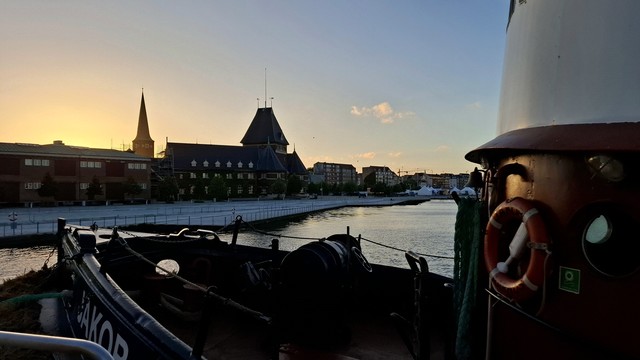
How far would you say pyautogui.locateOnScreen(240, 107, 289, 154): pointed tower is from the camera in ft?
413

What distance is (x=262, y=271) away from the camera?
720 centimetres

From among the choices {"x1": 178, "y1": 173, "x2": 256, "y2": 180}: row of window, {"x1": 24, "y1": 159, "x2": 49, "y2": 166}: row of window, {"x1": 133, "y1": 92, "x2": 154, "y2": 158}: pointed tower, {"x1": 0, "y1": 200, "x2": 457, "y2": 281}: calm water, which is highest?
{"x1": 133, "y1": 92, "x2": 154, "y2": 158}: pointed tower

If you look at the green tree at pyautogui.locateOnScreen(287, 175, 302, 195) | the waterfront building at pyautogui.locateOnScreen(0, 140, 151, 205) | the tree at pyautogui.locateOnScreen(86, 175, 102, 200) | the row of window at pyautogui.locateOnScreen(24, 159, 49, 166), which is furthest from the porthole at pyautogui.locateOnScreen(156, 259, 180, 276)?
the green tree at pyautogui.locateOnScreen(287, 175, 302, 195)

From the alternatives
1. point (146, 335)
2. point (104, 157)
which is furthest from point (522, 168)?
point (104, 157)

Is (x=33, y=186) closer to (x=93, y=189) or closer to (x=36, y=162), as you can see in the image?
(x=36, y=162)

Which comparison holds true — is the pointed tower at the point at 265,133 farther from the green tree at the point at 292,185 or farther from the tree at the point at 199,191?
the tree at the point at 199,191

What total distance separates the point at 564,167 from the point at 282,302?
3.82 metres

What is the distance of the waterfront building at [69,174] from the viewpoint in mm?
61891

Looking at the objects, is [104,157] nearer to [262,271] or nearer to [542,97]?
[262,271]

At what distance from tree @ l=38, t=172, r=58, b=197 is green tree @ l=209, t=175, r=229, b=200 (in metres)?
31.9

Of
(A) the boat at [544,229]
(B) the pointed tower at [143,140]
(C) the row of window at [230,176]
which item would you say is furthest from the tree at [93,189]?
(A) the boat at [544,229]

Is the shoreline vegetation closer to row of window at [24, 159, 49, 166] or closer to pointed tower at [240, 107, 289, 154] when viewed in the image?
row of window at [24, 159, 49, 166]

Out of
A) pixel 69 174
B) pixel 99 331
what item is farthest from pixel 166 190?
pixel 99 331

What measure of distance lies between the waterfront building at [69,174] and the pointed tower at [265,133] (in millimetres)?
50410
